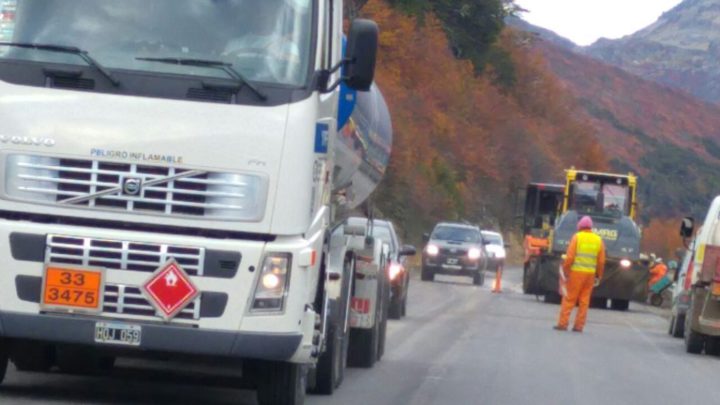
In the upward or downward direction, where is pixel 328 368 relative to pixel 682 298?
→ downward

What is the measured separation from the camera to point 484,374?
15.9 m

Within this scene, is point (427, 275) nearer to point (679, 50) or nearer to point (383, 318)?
point (383, 318)

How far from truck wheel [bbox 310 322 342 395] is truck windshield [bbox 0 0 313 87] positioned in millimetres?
3023

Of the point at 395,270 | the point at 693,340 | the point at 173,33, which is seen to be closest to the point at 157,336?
the point at 173,33

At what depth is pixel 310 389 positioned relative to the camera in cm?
1325

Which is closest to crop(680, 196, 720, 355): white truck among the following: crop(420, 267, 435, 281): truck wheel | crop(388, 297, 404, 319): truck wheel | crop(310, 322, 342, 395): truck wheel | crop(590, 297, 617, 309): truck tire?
crop(388, 297, 404, 319): truck wheel

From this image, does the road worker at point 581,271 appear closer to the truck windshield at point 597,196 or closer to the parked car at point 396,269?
the parked car at point 396,269

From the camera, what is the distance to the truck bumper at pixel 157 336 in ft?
33.6

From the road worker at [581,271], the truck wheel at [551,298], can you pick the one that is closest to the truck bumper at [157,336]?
the road worker at [581,271]

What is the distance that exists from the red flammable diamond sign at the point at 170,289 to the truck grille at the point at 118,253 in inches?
1.8

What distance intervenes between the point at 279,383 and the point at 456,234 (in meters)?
31.6

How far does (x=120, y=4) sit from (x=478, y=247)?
104ft

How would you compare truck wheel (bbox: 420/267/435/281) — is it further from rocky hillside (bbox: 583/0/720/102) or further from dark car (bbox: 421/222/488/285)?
rocky hillside (bbox: 583/0/720/102)

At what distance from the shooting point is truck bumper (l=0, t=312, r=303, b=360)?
10227mm
